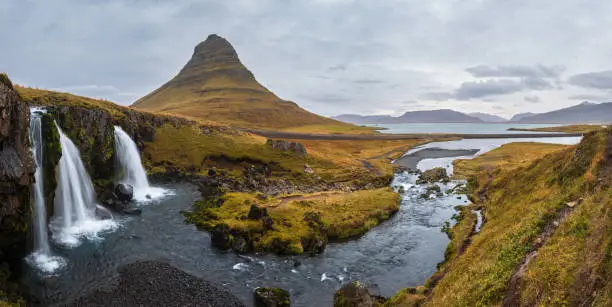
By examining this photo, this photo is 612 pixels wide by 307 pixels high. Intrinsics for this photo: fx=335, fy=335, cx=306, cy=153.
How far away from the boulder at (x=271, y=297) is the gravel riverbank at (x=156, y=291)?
1637mm

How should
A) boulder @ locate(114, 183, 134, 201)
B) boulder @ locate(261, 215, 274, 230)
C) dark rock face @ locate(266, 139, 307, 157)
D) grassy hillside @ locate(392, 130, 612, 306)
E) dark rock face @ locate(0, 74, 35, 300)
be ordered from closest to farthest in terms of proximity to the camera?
grassy hillside @ locate(392, 130, 612, 306)
dark rock face @ locate(0, 74, 35, 300)
boulder @ locate(261, 215, 274, 230)
boulder @ locate(114, 183, 134, 201)
dark rock face @ locate(266, 139, 307, 157)

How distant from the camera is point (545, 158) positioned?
1996 inches

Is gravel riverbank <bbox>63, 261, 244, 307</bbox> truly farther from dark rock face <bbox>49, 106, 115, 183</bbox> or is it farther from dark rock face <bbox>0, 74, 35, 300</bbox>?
dark rock face <bbox>49, 106, 115, 183</bbox>

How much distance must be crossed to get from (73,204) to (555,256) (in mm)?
52279

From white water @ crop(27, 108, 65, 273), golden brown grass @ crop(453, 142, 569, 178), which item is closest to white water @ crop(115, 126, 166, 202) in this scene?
white water @ crop(27, 108, 65, 273)

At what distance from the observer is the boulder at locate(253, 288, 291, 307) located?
29016 mm

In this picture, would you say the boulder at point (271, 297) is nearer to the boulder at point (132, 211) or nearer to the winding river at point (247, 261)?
the winding river at point (247, 261)

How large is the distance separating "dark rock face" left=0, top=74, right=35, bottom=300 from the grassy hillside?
119 ft

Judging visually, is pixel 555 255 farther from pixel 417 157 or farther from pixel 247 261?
pixel 417 157

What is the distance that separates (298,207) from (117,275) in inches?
1088

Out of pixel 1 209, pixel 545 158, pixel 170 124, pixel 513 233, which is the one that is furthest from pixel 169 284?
pixel 170 124

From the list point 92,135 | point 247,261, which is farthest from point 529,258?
point 92,135

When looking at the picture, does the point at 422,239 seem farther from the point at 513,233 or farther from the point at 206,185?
the point at 206,185

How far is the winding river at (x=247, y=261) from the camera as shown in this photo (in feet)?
102
